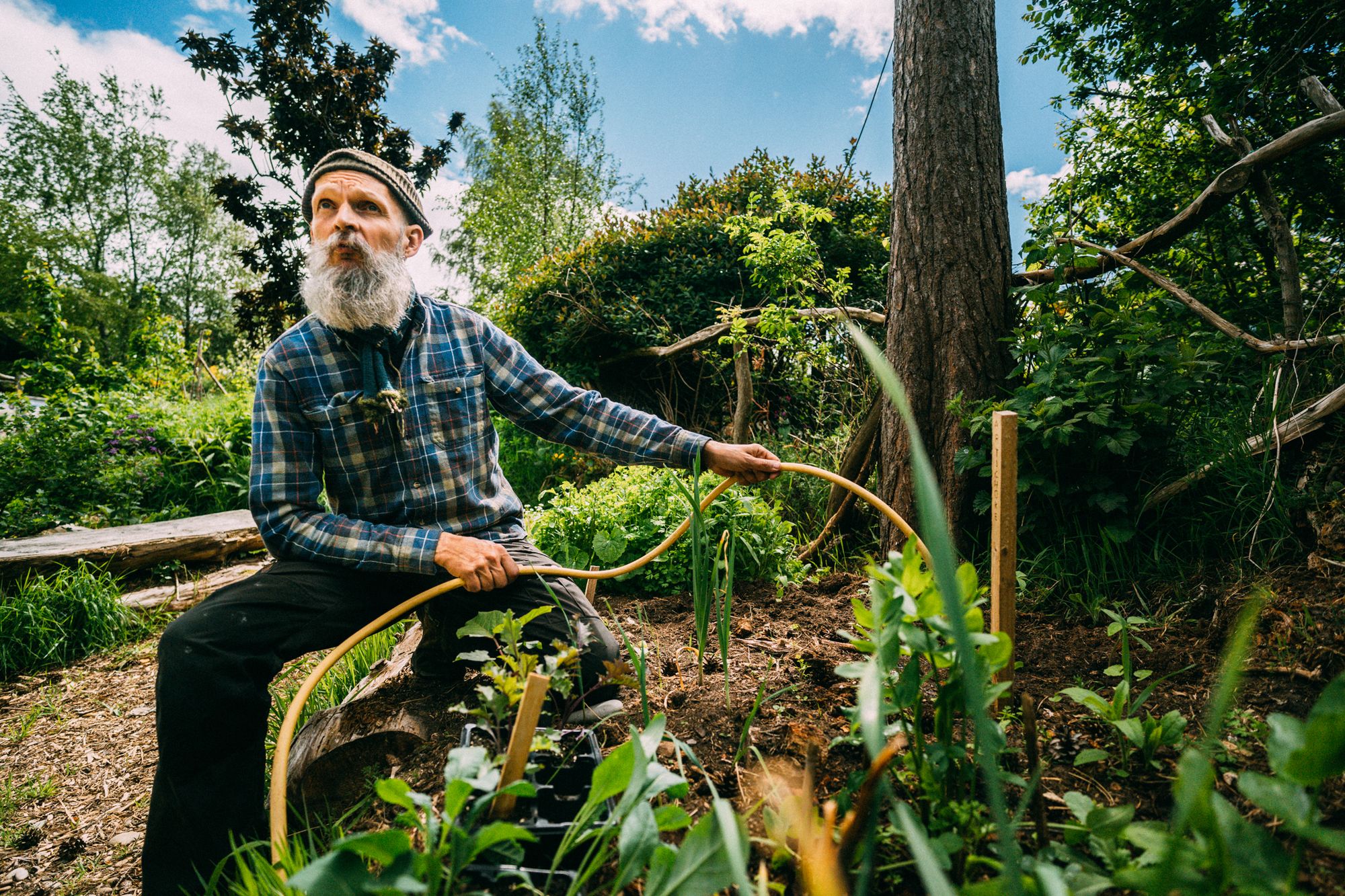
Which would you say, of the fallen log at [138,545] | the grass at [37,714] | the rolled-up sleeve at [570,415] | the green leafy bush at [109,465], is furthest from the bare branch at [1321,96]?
the green leafy bush at [109,465]

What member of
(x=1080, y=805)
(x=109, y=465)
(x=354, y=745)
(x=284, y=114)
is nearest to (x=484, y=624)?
(x=354, y=745)

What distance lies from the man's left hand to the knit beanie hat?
1.46 metres

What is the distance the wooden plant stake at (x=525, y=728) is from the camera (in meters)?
0.91

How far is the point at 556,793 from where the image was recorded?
1.17 m

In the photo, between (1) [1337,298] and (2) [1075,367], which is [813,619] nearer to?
(2) [1075,367]

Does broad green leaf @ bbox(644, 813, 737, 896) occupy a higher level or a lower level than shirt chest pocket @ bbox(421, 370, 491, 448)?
lower

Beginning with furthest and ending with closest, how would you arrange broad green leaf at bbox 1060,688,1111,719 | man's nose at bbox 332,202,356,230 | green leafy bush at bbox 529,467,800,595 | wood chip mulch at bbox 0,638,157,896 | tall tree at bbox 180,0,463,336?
1. tall tree at bbox 180,0,463,336
2. green leafy bush at bbox 529,467,800,595
3. man's nose at bbox 332,202,356,230
4. wood chip mulch at bbox 0,638,157,896
5. broad green leaf at bbox 1060,688,1111,719

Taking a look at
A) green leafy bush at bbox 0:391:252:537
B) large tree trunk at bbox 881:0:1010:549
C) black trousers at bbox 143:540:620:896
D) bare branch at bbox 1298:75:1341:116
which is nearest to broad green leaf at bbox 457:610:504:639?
black trousers at bbox 143:540:620:896

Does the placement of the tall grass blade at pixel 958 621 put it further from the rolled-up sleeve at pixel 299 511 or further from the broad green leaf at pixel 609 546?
the broad green leaf at pixel 609 546

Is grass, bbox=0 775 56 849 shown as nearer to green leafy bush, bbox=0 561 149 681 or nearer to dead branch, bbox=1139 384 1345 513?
green leafy bush, bbox=0 561 149 681

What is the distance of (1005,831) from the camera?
479 mm

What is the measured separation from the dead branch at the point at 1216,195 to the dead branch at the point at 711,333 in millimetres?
Answer: 721

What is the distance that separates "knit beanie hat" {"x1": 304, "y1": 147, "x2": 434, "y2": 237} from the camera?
2195 mm

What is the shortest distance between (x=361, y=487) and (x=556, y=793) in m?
1.22
